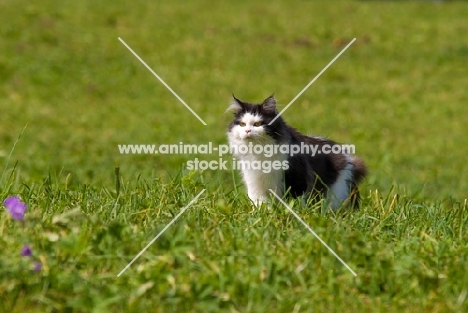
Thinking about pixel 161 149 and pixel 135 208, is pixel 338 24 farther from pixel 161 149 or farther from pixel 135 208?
pixel 135 208

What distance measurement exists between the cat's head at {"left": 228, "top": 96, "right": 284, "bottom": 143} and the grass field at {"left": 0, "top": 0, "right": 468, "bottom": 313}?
1.26 ft

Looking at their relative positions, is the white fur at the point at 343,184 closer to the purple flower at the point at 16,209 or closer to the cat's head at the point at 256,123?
the cat's head at the point at 256,123

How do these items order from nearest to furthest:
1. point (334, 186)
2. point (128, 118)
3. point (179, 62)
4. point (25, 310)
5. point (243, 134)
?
point (25, 310) < point (243, 134) < point (334, 186) < point (128, 118) < point (179, 62)

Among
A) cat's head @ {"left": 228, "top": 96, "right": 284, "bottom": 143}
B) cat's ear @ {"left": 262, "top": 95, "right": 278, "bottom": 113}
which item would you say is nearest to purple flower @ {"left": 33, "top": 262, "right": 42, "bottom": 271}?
cat's head @ {"left": 228, "top": 96, "right": 284, "bottom": 143}

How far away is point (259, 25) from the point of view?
23.9 metres

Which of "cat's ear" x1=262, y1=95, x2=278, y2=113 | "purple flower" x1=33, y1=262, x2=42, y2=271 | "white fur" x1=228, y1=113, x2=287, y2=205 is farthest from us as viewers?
"cat's ear" x1=262, y1=95, x2=278, y2=113

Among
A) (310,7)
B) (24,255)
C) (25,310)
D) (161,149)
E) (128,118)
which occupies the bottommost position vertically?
(25,310)

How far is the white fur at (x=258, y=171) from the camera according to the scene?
18.4 ft

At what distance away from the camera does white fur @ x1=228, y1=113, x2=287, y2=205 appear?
560 cm

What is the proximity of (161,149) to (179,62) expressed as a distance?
24.2 feet

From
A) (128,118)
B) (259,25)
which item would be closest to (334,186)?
(128,118)

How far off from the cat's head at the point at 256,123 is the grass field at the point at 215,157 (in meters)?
0.39

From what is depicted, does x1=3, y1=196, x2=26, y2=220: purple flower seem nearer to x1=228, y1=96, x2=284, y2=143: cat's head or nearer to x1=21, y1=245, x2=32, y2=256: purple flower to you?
x1=21, y1=245, x2=32, y2=256: purple flower

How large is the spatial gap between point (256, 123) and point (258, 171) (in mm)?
387
